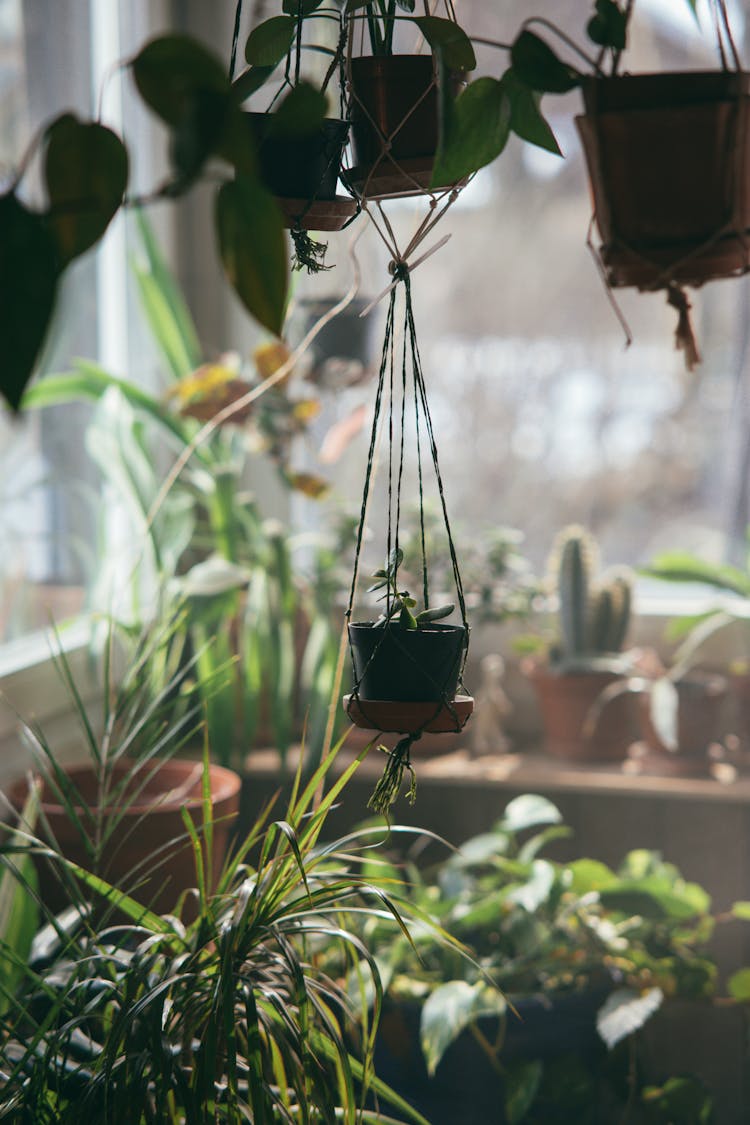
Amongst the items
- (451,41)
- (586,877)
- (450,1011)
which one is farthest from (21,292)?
(586,877)

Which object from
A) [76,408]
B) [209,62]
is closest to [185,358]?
[76,408]

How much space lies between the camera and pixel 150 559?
1925 mm

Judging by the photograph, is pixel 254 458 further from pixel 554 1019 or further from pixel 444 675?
pixel 444 675

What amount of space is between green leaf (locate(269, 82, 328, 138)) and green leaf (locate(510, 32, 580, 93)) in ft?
0.39

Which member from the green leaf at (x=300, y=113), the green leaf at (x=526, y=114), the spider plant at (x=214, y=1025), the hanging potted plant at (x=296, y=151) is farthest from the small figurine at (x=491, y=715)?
the green leaf at (x=300, y=113)

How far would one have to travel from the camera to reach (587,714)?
5.91ft

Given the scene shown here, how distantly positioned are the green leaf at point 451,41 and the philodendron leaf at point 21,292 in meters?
0.42

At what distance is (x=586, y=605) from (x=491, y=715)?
259 mm

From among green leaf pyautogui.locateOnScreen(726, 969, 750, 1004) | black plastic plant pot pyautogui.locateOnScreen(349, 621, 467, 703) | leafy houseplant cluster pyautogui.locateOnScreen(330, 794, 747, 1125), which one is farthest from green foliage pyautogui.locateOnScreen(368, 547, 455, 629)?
green leaf pyautogui.locateOnScreen(726, 969, 750, 1004)

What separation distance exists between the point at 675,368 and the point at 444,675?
1.38 m

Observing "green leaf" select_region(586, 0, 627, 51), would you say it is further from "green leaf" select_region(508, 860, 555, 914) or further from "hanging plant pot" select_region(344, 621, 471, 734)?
"green leaf" select_region(508, 860, 555, 914)

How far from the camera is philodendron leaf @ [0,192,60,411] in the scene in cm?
38

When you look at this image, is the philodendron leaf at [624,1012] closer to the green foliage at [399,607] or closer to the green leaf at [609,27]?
the green foliage at [399,607]

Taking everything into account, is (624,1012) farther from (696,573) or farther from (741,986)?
(696,573)
